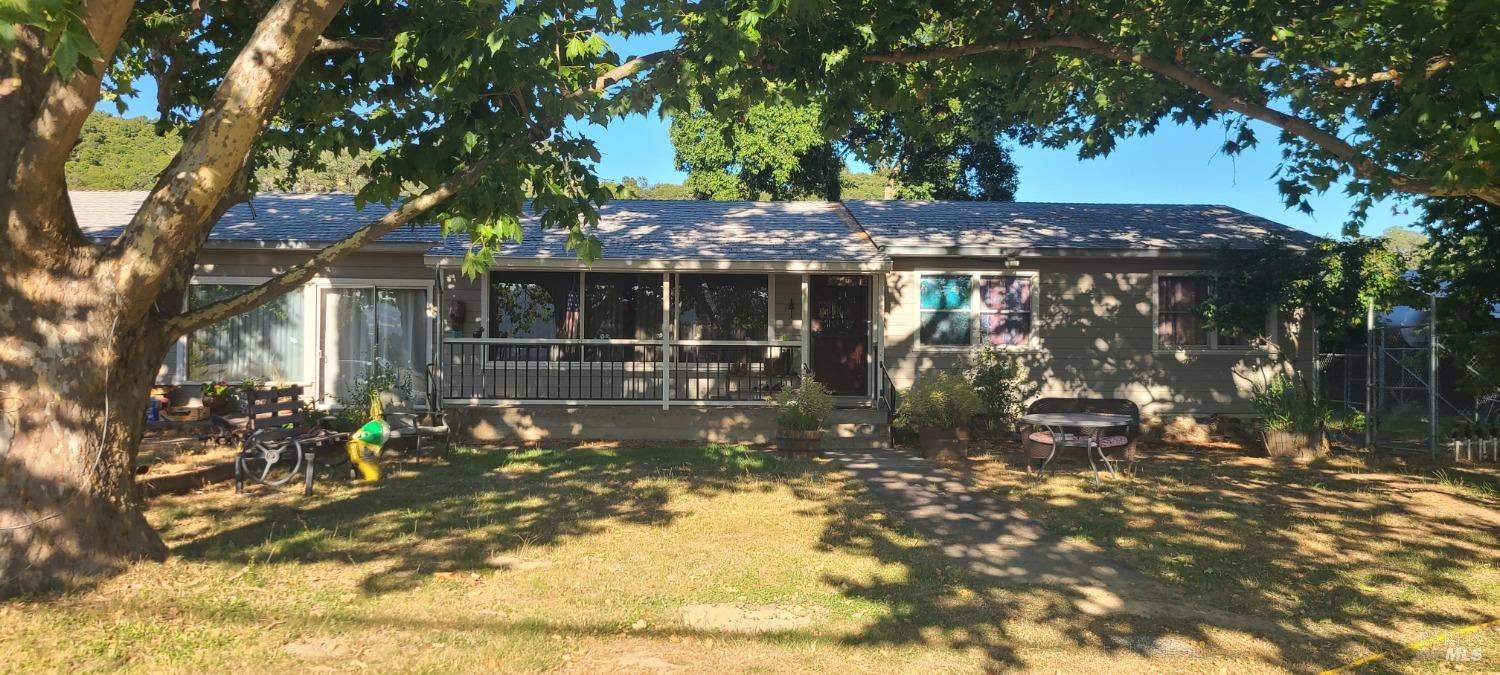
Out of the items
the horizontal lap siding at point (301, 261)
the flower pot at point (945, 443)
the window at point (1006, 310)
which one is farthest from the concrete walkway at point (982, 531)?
the horizontal lap siding at point (301, 261)

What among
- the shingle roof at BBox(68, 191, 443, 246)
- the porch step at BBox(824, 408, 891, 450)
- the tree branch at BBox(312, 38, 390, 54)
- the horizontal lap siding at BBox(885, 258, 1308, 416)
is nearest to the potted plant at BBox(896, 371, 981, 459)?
the porch step at BBox(824, 408, 891, 450)

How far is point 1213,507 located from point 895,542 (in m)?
3.77

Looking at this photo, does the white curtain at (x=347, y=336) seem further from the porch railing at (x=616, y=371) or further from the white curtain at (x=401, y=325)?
the porch railing at (x=616, y=371)

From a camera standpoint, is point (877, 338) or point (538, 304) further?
point (538, 304)

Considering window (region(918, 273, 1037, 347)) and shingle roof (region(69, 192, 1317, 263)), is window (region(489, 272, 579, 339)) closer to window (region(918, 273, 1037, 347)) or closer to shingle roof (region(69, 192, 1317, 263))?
shingle roof (region(69, 192, 1317, 263))

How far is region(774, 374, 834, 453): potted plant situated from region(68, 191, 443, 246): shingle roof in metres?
6.01

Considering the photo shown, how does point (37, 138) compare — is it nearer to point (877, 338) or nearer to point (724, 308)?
point (877, 338)

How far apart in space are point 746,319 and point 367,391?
19.7 ft

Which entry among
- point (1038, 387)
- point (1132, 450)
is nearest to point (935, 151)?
point (1038, 387)

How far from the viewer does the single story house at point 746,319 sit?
14484 millimetres

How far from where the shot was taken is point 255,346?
48.7ft

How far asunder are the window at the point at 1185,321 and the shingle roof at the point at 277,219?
11494mm

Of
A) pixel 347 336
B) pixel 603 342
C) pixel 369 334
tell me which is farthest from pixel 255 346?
pixel 603 342

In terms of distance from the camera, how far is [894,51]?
32.1 ft
